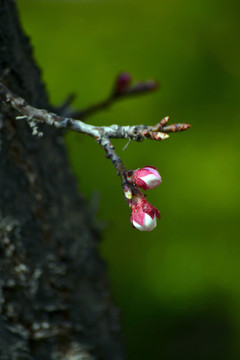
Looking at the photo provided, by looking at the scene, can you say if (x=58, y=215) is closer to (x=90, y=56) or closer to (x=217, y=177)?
(x=217, y=177)

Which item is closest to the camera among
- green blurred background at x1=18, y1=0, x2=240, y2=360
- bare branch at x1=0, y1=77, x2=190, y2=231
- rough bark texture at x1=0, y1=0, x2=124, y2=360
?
bare branch at x1=0, y1=77, x2=190, y2=231

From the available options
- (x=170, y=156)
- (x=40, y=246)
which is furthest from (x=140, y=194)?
(x=170, y=156)

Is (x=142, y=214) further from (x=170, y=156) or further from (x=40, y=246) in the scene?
(x=170, y=156)

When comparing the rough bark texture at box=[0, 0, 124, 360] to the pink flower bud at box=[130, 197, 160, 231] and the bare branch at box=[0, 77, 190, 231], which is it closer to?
the bare branch at box=[0, 77, 190, 231]

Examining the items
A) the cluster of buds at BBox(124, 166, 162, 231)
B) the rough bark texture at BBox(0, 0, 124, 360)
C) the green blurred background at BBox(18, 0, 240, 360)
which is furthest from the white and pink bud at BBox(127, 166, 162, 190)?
the green blurred background at BBox(18, 0, 240, 360)

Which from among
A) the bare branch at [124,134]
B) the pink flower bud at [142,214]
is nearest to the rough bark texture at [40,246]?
the bare branch at [124,134]

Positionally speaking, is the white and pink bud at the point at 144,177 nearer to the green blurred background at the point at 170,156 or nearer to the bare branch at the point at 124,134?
the bare branch at the point at 124,134

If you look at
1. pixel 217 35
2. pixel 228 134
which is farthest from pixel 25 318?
pixel 217 35
